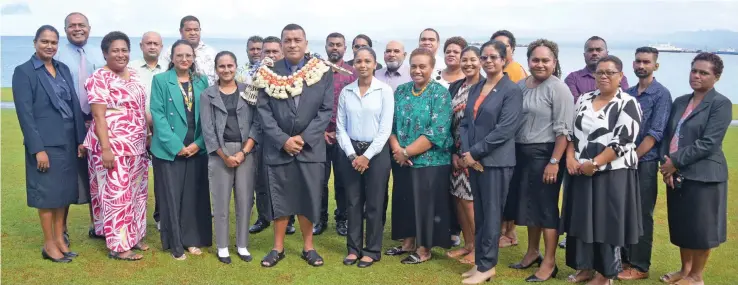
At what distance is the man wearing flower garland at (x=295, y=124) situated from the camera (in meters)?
4.82

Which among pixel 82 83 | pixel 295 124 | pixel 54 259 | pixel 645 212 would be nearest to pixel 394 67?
pixel 295 124

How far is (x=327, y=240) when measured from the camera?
5855mm

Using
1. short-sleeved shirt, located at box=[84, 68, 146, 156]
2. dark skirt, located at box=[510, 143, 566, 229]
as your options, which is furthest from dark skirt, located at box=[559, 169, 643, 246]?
short-sleeved shirt, located at box=[84, 68, 146, 156]

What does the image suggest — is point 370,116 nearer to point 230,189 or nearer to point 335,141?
point 335,141

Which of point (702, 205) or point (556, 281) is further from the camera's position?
point (556, 281)

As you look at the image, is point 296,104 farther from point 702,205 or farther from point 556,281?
point 702,205

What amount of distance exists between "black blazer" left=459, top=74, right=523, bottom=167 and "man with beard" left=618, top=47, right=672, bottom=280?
1022mm

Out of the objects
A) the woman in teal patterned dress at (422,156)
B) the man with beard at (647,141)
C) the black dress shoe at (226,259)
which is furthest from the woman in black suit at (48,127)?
the man with beard at (647,141)

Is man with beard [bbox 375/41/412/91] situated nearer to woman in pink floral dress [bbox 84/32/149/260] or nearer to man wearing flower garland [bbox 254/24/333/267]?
man wearing flower garland [bbox 254/24/333/267]

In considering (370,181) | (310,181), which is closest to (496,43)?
(370,181)

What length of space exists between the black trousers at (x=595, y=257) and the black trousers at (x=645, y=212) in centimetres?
34

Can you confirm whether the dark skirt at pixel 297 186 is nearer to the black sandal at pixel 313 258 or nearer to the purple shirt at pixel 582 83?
the black sandal at pixel 313 258

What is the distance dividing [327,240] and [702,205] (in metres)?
3.22

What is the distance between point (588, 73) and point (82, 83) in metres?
4.57
